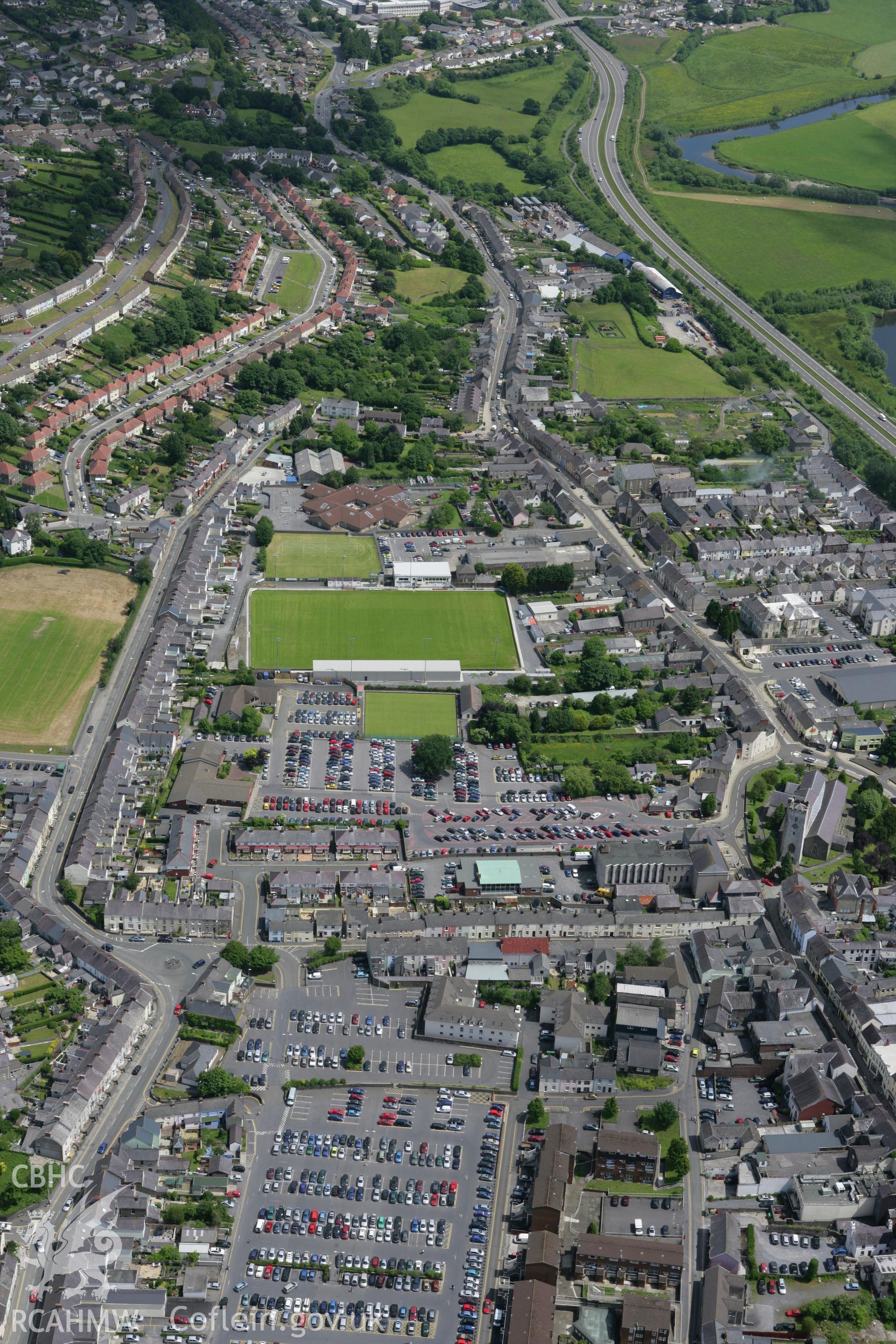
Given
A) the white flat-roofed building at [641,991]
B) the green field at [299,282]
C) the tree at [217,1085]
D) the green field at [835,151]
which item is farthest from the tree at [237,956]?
the green field at [835,151]

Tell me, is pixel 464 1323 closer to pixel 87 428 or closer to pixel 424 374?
pixel 87 428

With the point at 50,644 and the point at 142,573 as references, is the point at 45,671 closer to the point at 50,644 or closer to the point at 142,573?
the point at 50,644

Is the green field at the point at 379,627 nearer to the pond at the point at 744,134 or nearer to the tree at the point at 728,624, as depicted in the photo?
the tree at the point at 728,624

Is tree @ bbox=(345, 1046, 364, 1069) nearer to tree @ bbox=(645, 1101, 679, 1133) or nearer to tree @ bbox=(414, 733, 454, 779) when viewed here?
tree @ bbox=(645, 1101, 679, 1133)

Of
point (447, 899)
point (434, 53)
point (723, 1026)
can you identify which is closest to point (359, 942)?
point (447, 899)

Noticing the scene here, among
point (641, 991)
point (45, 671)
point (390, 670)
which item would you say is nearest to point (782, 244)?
point (390, 670)

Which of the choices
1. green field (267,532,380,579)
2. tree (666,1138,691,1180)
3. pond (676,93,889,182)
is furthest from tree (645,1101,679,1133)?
pond (676,93,889,182)
